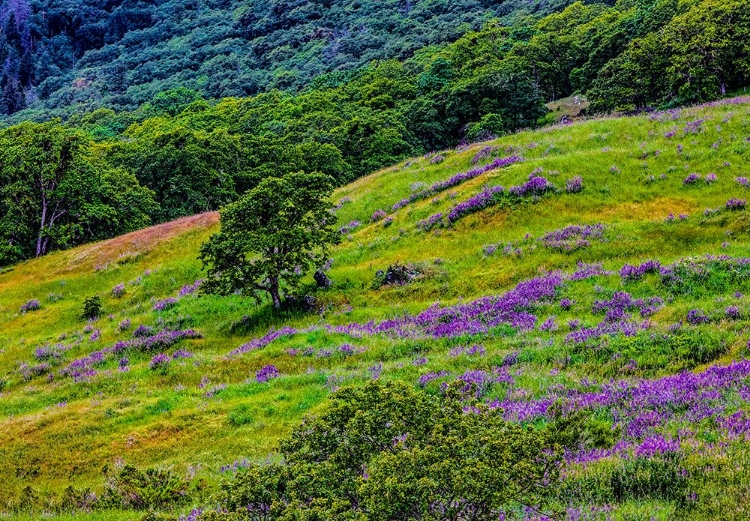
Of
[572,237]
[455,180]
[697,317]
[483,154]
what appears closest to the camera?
[697,317]

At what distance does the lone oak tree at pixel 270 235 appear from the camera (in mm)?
24578

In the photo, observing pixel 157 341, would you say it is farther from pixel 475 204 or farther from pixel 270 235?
pixel 475 204

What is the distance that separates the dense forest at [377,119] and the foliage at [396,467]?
5429cm

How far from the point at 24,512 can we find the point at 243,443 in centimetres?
482

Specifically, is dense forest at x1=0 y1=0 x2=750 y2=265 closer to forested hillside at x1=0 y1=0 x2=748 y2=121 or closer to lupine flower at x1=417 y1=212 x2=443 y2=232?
forested hillside at x1=0 y1=0 x2=748 y2=121

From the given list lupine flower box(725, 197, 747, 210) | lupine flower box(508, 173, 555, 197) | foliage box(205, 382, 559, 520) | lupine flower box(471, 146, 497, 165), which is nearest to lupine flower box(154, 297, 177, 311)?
lupine flower box(508, 173, 555, 197)

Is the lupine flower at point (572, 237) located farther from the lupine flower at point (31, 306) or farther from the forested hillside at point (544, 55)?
the forested hillside at point (544, 55)

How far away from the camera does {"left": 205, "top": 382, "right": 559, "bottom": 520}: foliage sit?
5.35m

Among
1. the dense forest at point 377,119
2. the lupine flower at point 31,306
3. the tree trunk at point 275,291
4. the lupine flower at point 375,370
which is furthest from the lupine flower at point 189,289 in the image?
the dense forest at point 377,119

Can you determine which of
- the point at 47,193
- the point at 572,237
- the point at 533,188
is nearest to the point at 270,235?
the point at 572,237

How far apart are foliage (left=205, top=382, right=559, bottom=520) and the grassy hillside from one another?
1.93 meters

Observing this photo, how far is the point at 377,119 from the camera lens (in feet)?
261

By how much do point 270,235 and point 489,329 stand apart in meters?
11.8

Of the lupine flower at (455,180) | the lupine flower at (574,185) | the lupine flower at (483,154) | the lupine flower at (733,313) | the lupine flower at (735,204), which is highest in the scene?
the lupine flower at (483,154)
